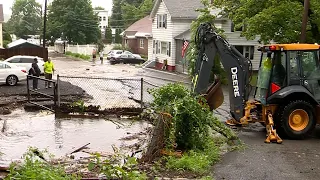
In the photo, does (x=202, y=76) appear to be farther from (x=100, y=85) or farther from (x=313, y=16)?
(x=100, y=85)

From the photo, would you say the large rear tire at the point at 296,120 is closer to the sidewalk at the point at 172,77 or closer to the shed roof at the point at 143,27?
the sidewalk at the point at 172,77

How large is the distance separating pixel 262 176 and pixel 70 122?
7696 millimetres

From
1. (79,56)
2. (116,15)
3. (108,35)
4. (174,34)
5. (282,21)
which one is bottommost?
(79,56)

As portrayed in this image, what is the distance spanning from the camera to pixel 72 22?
63.1m

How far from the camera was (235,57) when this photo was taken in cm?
1152

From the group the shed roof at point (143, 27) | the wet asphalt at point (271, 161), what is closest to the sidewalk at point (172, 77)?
the wet asphalt at point (271, 161)

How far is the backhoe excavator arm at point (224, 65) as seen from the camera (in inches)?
445

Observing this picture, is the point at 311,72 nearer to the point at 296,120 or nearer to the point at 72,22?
the point at 296,120

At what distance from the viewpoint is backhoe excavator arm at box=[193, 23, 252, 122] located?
11.3m

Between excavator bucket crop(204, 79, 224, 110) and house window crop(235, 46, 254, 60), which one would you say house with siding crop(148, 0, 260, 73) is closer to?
house window crop(235, 46, 254, 60)

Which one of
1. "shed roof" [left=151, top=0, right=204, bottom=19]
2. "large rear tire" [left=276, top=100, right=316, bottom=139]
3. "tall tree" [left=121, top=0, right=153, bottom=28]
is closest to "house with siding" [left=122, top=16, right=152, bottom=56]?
"shed roof" [left=151, top=0, right=204, bottom=19]

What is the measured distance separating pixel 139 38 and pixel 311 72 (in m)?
49.4

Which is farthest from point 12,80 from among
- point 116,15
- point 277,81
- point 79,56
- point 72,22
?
point 116,15

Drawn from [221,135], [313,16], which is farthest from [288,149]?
[313,16]
